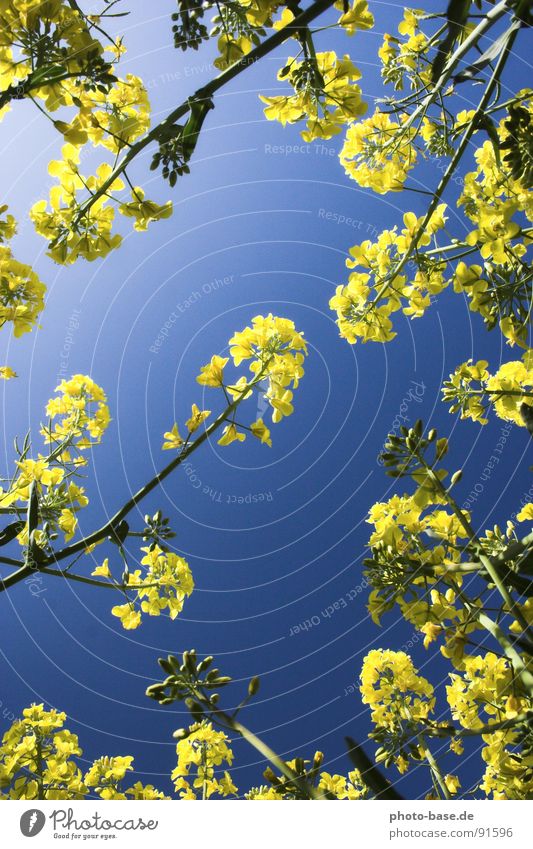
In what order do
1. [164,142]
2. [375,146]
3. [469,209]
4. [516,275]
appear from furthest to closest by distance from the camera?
[375,146] → [469,209] → [516,275] → [164,142]

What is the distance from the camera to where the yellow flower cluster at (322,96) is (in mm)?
1995

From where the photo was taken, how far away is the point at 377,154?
2.71m

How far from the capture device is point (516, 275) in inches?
89.6

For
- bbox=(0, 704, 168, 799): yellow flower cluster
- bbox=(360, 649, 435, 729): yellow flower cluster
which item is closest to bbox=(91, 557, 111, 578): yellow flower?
bbox=(0, 704, 168, 799): yellow flower cluster

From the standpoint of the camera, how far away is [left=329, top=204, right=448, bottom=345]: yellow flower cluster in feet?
8.48

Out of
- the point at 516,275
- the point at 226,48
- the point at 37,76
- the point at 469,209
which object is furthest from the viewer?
the point at 469,209

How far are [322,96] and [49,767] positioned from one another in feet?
10.3

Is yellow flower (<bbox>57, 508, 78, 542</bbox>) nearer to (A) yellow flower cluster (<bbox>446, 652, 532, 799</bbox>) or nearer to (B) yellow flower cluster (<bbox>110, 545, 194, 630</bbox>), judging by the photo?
(B) yellow flower cluster (<bbox>110, 545, 194, 630</bbox>)

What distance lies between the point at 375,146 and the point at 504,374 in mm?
1254

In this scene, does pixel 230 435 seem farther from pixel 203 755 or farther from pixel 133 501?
pixel 203 755

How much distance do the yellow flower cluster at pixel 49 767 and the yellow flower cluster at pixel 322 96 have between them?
2.86 m

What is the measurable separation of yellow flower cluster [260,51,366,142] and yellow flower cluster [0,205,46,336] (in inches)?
40.8

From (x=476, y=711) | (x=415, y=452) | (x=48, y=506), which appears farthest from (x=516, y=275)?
(x=48, y=506)
